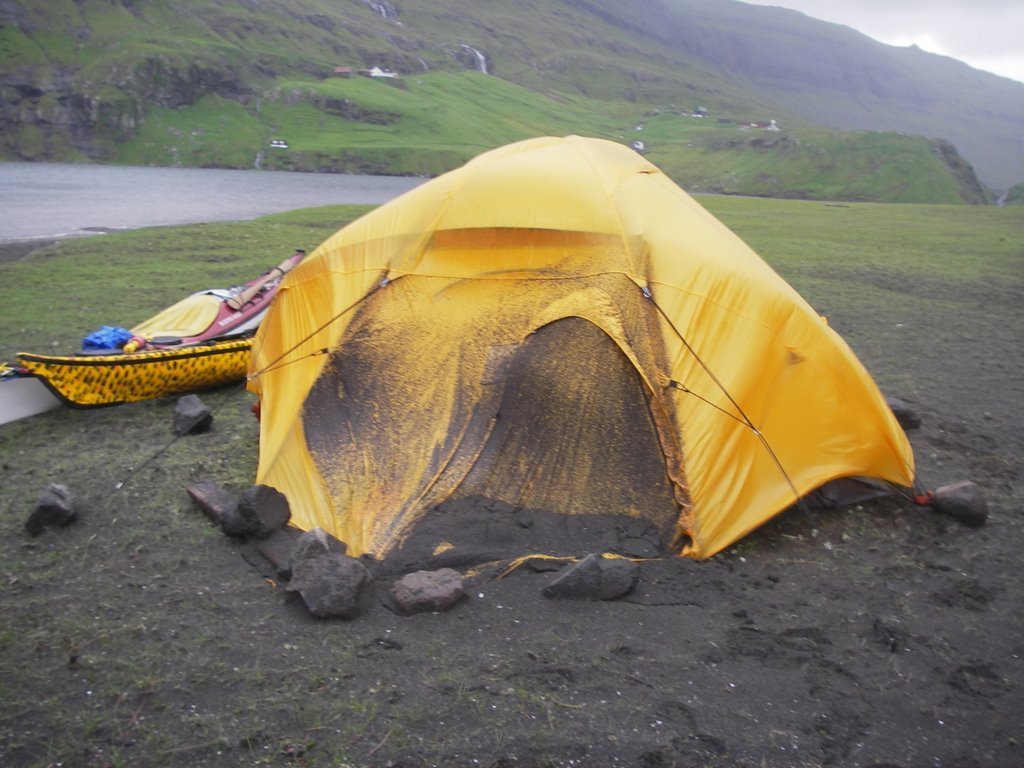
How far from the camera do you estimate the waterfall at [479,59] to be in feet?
512

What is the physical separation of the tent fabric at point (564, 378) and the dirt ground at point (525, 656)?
559mm

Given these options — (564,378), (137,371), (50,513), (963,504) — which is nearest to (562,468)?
(564,378)

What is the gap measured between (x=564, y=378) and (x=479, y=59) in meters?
163

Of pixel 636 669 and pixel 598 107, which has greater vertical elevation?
pixel 636 669

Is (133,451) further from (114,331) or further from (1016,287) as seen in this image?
(1016,287)

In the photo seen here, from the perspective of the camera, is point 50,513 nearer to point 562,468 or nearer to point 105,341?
point 105,341

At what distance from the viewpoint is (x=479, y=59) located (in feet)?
518

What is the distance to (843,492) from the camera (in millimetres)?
6734

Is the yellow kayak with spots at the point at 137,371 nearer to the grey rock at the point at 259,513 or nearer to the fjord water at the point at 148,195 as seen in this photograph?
the grey rock at the point at 259,513

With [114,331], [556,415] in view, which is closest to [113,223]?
[114,331]

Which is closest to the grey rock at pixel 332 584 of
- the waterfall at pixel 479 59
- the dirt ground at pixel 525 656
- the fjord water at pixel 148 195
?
the dirt ground at pixel 525 656

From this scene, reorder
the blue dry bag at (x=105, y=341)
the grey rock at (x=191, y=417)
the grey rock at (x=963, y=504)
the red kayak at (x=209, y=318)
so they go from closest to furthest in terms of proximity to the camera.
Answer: the grey rock at (x=963, y=504)
the grey rock at (x=191, y=417)
the blue dry bag at (x=105, y=341)
the red kayak at (x=209, y=318)

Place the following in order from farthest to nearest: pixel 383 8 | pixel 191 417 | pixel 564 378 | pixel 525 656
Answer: pixel 383 8 → pixel 191 417 → pixel 564 378 → pixel 525 656

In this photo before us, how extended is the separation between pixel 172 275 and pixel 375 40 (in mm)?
136209
